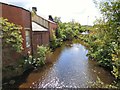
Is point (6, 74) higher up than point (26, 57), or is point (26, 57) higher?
point (26, 57)

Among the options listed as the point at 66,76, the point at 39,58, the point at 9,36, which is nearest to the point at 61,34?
the point at 39,58

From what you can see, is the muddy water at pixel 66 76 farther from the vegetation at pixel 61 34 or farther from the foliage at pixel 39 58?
the vegetation at pixel 61 34

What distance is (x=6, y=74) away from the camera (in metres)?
12.3

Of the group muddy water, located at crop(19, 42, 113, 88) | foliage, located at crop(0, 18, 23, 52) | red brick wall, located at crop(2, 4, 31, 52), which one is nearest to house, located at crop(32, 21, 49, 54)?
muddy water, located at crop(19, 42, 113, 88)

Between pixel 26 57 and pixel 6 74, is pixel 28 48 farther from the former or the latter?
pixel 6 74

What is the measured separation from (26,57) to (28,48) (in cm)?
166

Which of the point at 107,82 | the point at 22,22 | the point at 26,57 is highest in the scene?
the point at 22,22

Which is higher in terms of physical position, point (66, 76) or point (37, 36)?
point (37, 36)

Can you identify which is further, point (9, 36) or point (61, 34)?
point (61, 34)

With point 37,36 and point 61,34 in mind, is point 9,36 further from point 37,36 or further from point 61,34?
point 61,34

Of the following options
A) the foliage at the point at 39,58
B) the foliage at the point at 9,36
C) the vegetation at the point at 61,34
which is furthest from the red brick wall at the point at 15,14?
the vegetation at the point at 61,34

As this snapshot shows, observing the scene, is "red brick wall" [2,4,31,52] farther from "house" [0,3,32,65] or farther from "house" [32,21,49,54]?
"house" [32,21,49,54]

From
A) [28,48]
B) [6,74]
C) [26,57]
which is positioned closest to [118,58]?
[6,74]

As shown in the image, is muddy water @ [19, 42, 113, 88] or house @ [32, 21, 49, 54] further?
house @ [32, 21, 49, 54]
